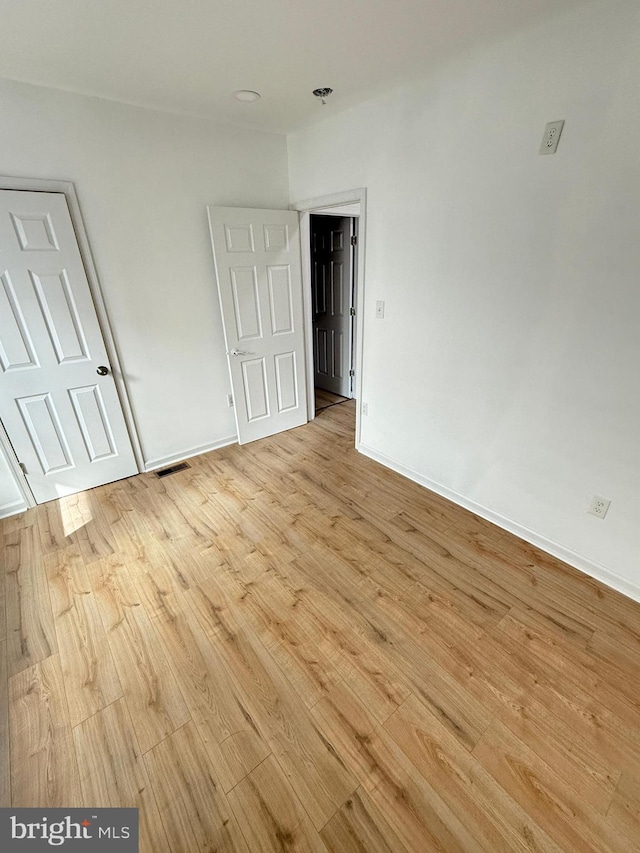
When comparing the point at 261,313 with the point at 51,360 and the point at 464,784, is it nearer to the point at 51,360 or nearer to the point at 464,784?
the point at 51,360

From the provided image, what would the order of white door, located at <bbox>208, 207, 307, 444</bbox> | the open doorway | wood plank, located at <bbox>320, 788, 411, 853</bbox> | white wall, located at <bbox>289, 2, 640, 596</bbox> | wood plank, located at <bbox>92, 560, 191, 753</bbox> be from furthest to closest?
the open doorway < white door, located at <bbox>208, 207, 307, 444</bbox> < white wall, located at <bbox>289, 2, 640, 596</bbox> < wood plank, located at <bbox>92, 560, 191, 753</bbox> < wood plank, located at <bbox>320, 788, 411, 853</bbox>

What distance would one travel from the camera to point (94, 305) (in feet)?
8.12

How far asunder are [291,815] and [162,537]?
1.58 meters

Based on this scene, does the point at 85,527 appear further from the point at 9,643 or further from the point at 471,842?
the point at 471,842

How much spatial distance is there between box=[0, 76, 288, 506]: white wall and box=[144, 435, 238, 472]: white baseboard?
1.0 inches

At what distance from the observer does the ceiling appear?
1.45m

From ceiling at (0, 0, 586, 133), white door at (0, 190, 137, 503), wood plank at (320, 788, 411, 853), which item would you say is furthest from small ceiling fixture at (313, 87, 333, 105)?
wood plank at (320, 788, 411, 853)

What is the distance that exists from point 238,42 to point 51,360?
6.82 feet

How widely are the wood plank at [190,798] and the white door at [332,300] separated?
12.2ft

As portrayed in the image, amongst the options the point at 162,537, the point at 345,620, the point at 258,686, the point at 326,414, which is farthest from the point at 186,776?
the point at 326,414

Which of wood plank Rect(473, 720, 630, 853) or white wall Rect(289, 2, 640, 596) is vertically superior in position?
white wall Rect(289, 2, 640, 596)

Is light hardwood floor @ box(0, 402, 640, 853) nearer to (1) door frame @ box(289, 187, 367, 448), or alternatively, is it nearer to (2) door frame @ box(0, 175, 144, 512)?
(2) door frame @ box(0, 175, 144, 512)

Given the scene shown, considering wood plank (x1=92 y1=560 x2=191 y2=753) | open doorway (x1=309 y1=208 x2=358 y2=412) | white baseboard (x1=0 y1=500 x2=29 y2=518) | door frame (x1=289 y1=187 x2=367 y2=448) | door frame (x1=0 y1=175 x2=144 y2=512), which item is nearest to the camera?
wood plank (x1=92 y1=560 x2=191 y2=753)

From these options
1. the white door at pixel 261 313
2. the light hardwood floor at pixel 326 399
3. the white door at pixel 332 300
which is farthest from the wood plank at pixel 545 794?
the white door at pixel 332 300
